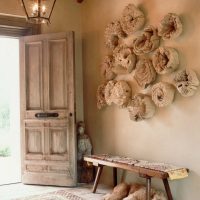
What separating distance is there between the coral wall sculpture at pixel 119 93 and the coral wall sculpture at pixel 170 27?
0.93 meters

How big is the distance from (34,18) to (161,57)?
1.52m

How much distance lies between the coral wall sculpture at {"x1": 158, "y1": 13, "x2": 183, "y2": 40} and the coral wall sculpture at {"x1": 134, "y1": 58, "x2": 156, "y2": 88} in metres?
0.40

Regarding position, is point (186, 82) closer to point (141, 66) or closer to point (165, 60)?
point (165, 60)

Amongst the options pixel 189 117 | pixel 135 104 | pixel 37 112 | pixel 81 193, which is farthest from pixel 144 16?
pixel 81 193

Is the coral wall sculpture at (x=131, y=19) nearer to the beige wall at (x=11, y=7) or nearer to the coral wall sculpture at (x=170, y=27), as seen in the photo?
the coral wall sculpture at (x=170, y=27)

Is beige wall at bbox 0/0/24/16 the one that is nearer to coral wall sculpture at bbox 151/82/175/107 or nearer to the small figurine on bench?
the small figurine on bench

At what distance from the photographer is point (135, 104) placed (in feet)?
13.8

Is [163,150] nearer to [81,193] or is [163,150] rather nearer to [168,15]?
[81,193]

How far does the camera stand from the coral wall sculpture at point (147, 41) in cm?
398

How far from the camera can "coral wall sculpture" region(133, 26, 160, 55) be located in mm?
3979

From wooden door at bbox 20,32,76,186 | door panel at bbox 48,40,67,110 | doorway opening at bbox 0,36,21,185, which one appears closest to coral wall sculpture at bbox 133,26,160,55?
wooden door at bbox 20,32,76,186

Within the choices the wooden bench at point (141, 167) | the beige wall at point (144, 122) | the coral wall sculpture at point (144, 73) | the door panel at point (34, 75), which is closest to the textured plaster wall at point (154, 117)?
the beige wall at point (144, 122)

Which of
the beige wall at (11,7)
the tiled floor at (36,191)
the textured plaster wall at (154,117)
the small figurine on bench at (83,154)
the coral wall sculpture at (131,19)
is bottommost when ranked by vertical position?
the tiled floor at (36,191)

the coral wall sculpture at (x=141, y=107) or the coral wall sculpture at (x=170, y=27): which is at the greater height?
the coral wall sculpture at (x=170, y=27)
